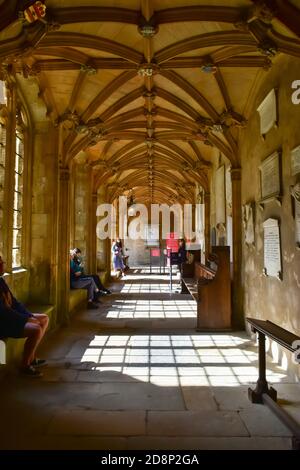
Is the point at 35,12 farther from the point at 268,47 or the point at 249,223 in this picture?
the point at 249,223

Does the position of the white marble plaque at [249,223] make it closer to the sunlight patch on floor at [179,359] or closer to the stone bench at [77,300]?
the sunlight patch on floor at [179,359]

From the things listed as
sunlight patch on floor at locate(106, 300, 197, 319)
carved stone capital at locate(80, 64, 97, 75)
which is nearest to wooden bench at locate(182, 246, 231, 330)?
sunlight patch on floor at locate(106, 300, 197, 319)

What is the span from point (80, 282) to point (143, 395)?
4491mm

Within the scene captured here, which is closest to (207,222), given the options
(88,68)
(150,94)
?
(150,94)

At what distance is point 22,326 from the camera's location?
3648 mm

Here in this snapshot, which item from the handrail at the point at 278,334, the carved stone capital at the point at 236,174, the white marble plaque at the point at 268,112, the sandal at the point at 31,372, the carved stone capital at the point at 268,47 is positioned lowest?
the sandal at the point at 31,372

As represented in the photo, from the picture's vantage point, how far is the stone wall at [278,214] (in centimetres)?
396

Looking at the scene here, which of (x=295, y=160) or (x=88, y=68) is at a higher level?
(x=88, y=68)

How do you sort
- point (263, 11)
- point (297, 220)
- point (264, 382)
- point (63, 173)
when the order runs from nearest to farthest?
1. point (263, 11)
2. point (264, 382)
3. point (297, 220)
4. point (63, 173)

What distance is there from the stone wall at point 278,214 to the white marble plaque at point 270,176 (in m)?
0.10

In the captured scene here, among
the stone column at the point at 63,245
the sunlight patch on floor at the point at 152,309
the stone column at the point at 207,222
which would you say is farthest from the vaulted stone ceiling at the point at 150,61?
the sunlight patch on floor at the point at 152,309

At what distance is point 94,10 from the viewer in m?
3.56

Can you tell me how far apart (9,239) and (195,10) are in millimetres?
3185

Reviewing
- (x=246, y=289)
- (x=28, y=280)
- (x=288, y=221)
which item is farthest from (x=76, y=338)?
(x=288, y=221)
